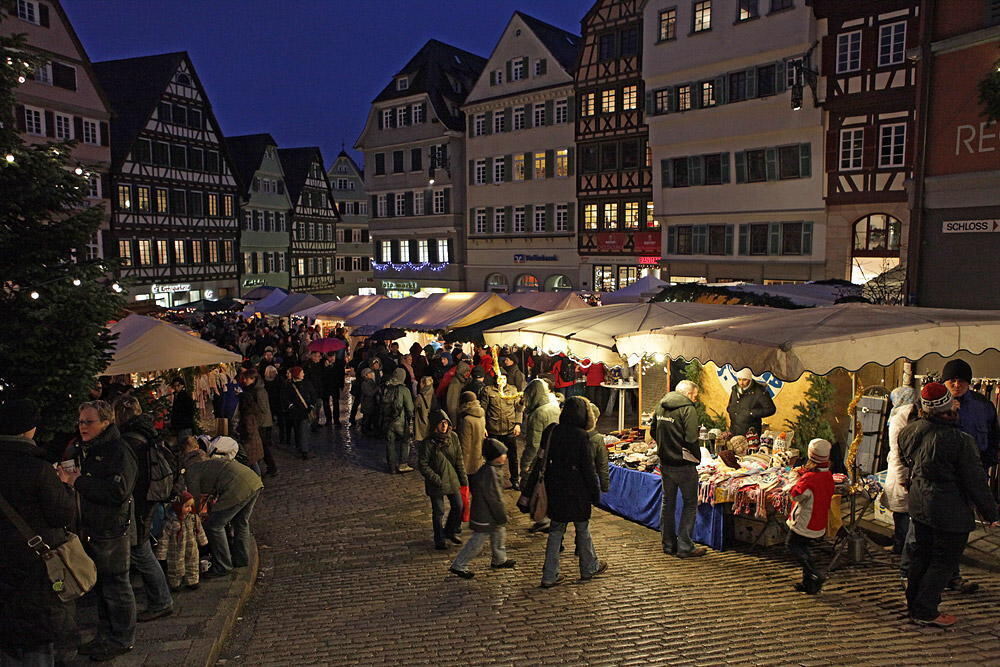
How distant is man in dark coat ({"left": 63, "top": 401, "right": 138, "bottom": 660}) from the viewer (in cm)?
568

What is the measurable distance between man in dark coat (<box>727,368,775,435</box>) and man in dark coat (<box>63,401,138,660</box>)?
7840 mm

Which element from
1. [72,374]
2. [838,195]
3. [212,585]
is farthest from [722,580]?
[838,195]

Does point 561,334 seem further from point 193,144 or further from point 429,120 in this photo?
point 193,144

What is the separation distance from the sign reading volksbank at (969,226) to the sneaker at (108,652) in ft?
57.5

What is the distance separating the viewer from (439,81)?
138 ft

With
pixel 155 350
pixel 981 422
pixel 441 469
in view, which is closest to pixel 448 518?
pixel 441 469

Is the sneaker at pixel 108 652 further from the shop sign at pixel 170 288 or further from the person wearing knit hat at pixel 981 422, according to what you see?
the shop sign at pixel 170 288

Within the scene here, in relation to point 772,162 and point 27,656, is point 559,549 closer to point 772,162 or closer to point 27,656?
point 27,656

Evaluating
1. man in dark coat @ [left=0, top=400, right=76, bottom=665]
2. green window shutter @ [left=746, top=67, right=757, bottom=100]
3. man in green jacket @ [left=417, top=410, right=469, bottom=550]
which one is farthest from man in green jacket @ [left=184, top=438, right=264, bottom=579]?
green window shutter @ [left=746, top=67, right=757, bottom=100]

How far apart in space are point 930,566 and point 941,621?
20.4 inches

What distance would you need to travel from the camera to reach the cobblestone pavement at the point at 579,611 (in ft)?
19.8

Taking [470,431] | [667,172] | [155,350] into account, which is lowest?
[470,431]

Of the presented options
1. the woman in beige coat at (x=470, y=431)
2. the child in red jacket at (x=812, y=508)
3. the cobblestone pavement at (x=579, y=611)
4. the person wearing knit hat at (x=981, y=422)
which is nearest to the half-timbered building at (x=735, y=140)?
the person wearing knit hat at (x=981, y=422)

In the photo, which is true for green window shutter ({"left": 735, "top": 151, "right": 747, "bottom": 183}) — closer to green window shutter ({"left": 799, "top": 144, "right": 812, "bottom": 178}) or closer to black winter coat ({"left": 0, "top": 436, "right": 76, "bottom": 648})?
green window shutter ({"left": 799, "top": 144, "right": 812, "bottom": 178})
